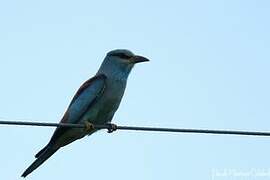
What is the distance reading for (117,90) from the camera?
8594 millimetres

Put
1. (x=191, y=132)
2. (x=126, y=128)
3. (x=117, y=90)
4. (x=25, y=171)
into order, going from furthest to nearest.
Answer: (x=117, y=90) → (x=25, y=171) → (x=126, y=128) → (x=191, y=132)

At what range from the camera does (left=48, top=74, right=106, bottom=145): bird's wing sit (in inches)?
335

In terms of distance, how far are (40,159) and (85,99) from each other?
0.92 meters

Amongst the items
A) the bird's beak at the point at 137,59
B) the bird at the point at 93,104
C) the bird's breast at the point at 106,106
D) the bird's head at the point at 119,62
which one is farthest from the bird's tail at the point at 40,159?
the bird's beak at the point at 137,59

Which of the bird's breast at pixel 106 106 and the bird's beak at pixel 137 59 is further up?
the bird's beak at pixel 137 59

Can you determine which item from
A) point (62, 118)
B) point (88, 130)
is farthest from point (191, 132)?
point (62, 118)

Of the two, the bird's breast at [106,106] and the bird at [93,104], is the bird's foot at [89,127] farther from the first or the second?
the bird's breast at [106,106]

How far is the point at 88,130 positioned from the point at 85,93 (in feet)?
1.77

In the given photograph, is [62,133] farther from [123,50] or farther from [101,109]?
[123,50]

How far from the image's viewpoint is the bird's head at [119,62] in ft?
29.0

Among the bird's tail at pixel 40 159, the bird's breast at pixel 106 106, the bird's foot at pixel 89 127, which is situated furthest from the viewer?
the bird's breast at pixel 106 106

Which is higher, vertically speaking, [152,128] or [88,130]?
[88,130]

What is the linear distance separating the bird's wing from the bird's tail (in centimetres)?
47

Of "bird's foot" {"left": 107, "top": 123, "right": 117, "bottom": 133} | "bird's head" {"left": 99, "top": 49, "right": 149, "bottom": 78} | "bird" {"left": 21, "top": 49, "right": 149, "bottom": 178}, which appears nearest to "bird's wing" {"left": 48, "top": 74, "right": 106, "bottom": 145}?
"bird" {"left": 21, "top": 49, "right": 149, "bottom": 178}
